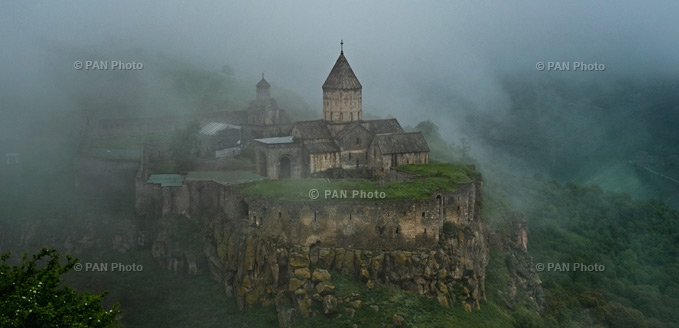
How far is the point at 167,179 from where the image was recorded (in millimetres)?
52438

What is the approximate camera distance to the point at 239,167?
182ft

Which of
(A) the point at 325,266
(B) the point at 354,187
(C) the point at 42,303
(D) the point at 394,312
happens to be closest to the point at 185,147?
(B) the point at 354,187

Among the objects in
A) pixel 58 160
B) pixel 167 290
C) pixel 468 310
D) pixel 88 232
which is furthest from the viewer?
pixel 58 160

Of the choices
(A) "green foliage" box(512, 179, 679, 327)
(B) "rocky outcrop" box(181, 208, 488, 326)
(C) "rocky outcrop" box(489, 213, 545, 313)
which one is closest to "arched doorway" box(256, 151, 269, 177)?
(B) "rocky outcrop" box(181, 208, 488, 326)

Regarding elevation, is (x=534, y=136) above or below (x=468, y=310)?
above

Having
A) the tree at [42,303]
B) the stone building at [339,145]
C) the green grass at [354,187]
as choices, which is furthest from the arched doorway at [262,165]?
the tree at [42,303]

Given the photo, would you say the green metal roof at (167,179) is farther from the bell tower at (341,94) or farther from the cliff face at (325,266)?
the bell tower at (341,94)

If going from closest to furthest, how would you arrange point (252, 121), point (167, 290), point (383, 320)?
point (383, 320) → point (167, 290) → point (252, 121)

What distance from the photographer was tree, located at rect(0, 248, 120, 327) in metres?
28.2

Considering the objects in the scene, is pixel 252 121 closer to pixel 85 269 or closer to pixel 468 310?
pixel 85 269

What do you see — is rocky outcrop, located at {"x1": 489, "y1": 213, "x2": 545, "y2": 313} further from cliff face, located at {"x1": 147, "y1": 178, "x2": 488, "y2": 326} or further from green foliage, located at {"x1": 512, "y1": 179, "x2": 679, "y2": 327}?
cliff face, located at {"x1": 147, "y1": 178, "x2": 488, "y2": 326}

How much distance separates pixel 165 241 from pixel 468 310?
16915 mm

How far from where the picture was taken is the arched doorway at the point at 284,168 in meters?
53.9

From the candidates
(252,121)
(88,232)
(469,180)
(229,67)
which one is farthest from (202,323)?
(229,67)
